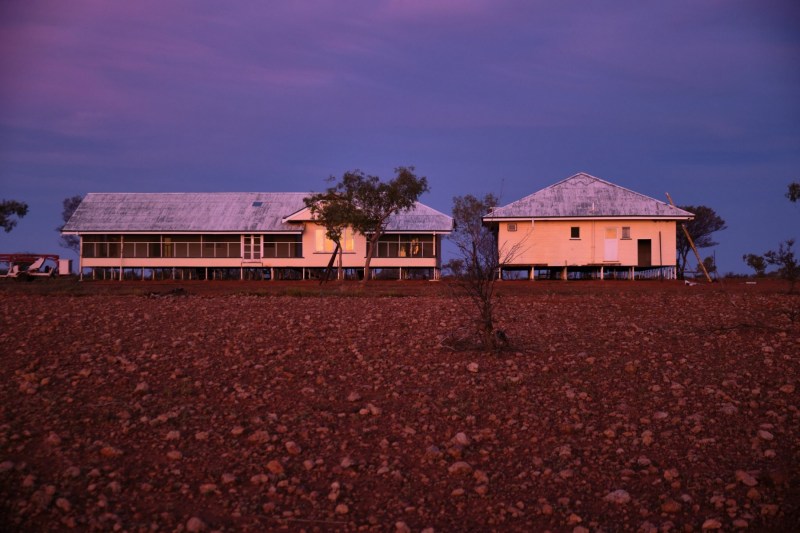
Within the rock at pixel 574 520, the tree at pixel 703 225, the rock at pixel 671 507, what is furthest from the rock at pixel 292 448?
the tree at pixel 703 225

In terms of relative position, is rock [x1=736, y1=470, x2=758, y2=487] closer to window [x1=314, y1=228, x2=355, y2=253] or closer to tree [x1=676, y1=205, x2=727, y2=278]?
window [x1=314, y1=228, x2=355, y2=253]

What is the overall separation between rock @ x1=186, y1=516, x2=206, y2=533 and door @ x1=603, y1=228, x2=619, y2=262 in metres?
30.6

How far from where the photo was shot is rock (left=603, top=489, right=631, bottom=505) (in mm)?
5184

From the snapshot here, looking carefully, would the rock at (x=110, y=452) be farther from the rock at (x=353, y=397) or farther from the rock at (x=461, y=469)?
the rock at (x=461, y=469)

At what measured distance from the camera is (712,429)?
635cm

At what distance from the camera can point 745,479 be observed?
540 cm

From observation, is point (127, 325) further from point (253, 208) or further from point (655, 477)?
point (253, 208)

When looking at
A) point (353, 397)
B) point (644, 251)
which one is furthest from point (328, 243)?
point (353, 397)

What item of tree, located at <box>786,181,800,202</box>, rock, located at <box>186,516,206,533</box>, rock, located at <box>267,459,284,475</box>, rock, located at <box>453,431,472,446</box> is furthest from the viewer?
tree, located at <box>786,181,800,202</box>

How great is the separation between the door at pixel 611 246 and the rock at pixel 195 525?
3062 centimetres

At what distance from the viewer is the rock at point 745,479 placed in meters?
5.36

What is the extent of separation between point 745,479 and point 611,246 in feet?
95.5

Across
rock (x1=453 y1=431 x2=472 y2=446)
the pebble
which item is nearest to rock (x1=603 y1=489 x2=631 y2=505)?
the pebble

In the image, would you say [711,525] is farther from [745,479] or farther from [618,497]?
[745,479]
